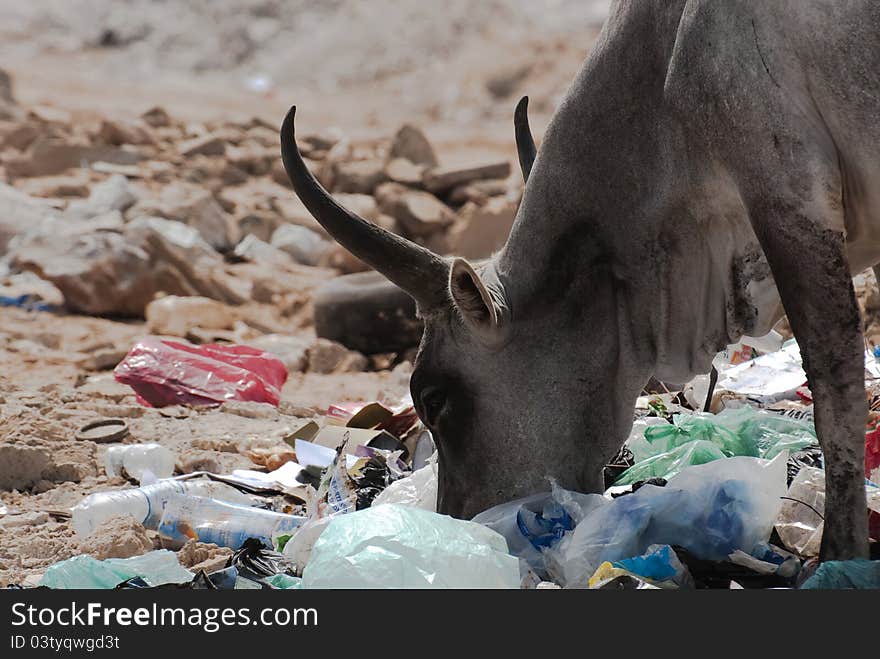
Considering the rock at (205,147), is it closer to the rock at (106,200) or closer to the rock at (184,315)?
the rock at (106,200)

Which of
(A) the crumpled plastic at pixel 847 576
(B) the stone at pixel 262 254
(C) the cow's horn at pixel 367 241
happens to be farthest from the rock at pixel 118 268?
(A) the crumpled plastic at pixel 847 576

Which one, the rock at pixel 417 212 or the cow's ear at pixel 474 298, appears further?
the rock at pixel 417 212

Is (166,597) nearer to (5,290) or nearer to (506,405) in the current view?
(506,405)

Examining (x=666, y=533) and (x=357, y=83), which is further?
(x=357, y=83)

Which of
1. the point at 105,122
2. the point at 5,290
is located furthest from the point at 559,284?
the point at 105,122

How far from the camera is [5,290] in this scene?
10.5 metres

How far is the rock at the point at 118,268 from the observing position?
1030 cm

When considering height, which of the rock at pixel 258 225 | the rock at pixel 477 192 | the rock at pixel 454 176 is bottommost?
the rock at pixel 258 225

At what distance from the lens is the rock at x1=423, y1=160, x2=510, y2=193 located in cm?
1380

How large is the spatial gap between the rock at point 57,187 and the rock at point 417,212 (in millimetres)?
3119

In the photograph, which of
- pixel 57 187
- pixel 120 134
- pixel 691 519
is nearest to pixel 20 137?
pixel 120 134

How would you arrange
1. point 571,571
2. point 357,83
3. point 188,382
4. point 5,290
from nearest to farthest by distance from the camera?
point 571,571 → point 188,382 → point 5,290 → point 357,83

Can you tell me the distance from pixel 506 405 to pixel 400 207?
8.93m

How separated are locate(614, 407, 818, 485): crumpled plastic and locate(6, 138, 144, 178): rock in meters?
11.2
